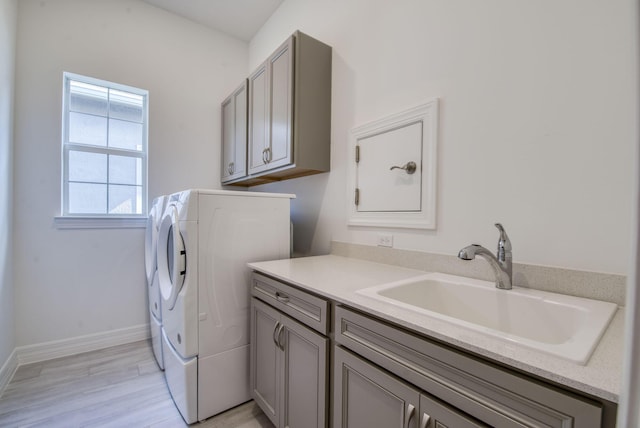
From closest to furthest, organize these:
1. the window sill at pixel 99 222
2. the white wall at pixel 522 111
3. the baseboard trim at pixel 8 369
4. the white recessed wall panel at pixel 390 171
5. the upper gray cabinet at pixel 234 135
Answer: the white wall at pixel 522 111 < the white recessed wall panel at pixel 390 171 < the baseboard trim at pixel 8 369 < the window sill at pixel 99 222 < the upper gray cabinet at pixel 234 135

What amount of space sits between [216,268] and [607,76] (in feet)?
6.23

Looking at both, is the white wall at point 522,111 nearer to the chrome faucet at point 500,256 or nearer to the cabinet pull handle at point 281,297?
the chrome faucet at point 500,256

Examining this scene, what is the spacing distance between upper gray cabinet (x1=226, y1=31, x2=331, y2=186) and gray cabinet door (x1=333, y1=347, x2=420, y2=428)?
131 cm

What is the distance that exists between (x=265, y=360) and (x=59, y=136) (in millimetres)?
2467

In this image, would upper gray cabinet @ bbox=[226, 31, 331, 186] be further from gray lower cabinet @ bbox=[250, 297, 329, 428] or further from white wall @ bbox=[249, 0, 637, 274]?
gray lower cabinet @ bbox=[250, 297, 329, 428]

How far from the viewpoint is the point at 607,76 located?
0.94 meters

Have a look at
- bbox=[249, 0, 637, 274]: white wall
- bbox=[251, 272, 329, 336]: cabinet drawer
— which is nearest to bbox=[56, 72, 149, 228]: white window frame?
bbox=[251, 272, 329, 336]: cabinet drawer

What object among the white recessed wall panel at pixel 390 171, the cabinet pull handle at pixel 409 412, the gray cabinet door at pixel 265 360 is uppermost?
the white recessed wall panel at pixel 390 171

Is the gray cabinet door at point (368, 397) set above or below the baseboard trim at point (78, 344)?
above

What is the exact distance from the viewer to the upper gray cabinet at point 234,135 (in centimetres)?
257

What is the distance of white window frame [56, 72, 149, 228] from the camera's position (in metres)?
2.32

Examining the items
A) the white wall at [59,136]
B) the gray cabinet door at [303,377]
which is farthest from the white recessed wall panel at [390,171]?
the white wall at [59,136]

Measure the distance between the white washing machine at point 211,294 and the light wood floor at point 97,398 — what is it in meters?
0.10

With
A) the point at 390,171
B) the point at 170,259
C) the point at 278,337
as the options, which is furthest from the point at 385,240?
the point at 170,259
